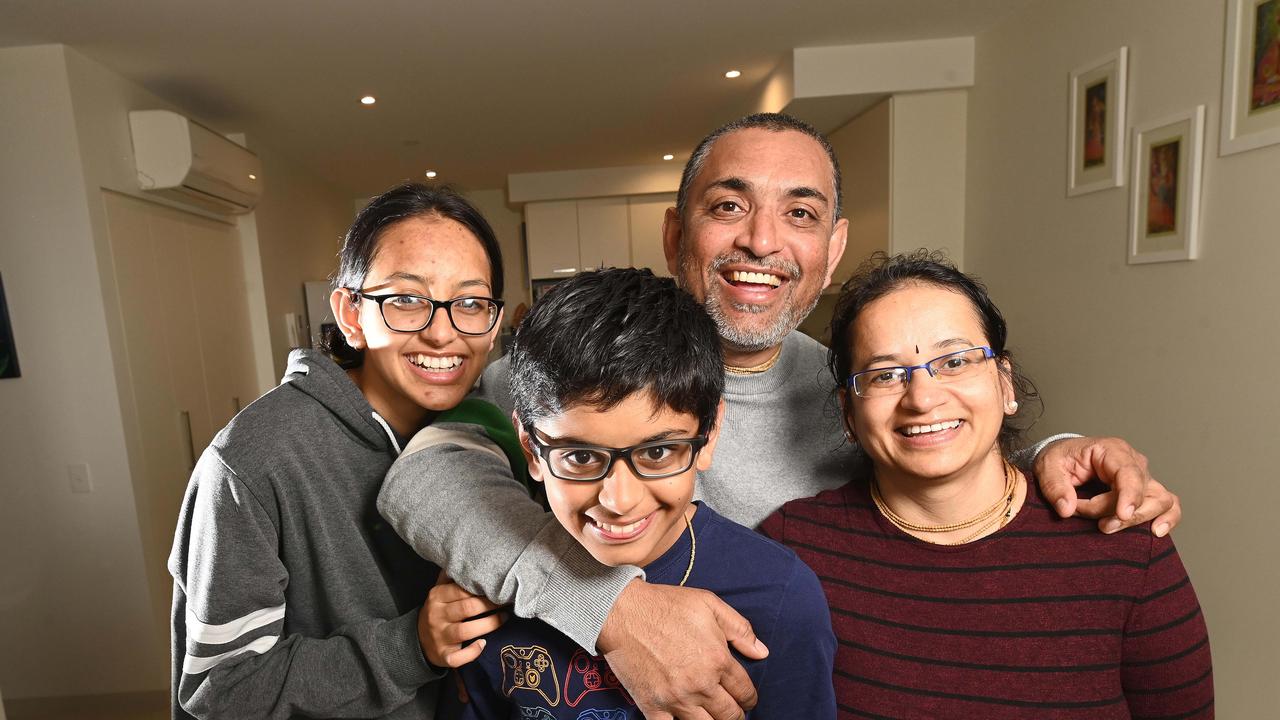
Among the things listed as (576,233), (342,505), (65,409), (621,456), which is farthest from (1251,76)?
(576,233)

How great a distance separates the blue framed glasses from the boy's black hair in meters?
0.25

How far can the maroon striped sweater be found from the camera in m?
0.89

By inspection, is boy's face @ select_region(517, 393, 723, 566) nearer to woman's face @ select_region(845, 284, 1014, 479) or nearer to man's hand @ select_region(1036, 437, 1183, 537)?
woman's face @ select_region(845, 284, 1014, 479)

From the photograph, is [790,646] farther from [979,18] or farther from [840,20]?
[979,18]

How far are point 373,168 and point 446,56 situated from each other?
2.79m

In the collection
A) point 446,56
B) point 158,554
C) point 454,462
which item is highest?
point 446,56

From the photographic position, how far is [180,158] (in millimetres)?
3170

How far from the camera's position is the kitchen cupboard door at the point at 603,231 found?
643cm

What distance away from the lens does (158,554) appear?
3.04 meters

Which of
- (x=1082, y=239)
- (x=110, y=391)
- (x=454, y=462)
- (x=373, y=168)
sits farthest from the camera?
(x=373, y=168)

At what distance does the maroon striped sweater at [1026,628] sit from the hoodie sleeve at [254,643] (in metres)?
0.61

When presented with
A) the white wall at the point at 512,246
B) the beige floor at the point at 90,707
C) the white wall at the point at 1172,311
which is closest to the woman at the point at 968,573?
the white wall at the point at 1172,311

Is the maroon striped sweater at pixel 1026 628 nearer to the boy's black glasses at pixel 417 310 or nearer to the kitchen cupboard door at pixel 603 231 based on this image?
the boy's black glasses at pixel 417 310

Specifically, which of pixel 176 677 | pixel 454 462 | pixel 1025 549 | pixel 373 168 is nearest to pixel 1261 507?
pixel 1025 549
